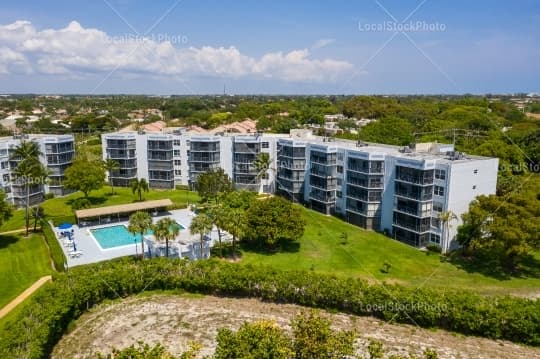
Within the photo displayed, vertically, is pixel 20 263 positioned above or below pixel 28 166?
below

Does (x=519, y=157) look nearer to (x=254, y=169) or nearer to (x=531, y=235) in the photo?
(x=531, y=235)

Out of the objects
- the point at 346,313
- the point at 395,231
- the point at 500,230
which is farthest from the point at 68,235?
the point at 500,230

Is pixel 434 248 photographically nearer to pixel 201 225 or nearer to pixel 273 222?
pixel 273 222

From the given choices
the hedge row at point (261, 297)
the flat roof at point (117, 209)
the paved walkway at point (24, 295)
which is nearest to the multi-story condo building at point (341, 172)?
the flat roof at point (117, 209)

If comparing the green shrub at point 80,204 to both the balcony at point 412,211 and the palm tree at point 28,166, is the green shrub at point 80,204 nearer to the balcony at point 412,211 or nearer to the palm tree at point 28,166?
the palm tree at point 28,166

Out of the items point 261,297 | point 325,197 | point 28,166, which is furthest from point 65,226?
point 325,197

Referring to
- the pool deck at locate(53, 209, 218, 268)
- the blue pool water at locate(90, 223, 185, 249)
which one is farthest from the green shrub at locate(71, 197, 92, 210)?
the pool deck at locate(53, 209, 218, 268)
